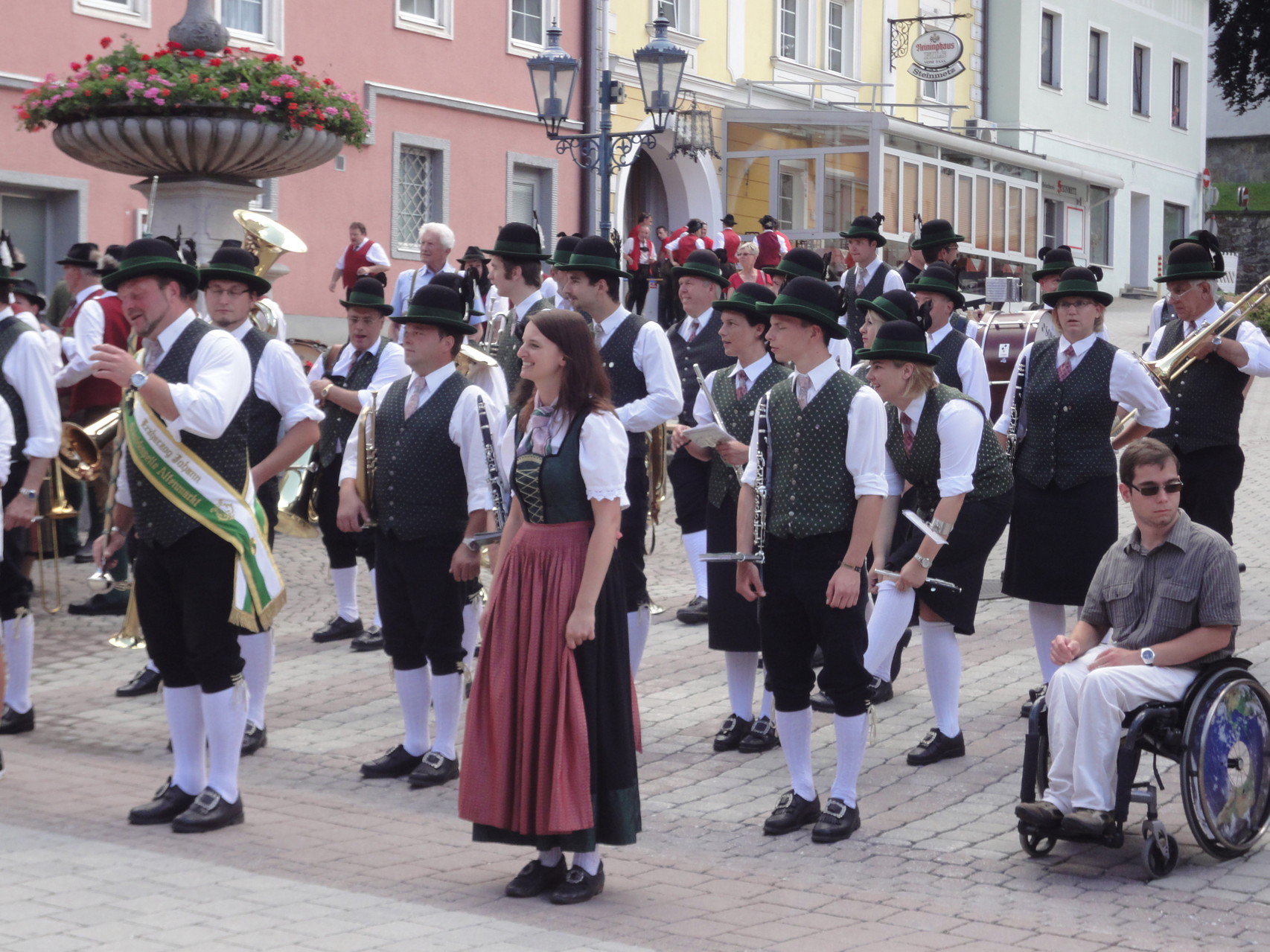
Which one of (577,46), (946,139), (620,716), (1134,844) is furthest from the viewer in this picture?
(946,139)

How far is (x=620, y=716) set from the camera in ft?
18.4

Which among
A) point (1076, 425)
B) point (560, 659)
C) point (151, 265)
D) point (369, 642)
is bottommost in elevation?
point (369, 642)

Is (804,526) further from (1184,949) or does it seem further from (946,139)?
(946,139)

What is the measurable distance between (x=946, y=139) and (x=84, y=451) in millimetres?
21263

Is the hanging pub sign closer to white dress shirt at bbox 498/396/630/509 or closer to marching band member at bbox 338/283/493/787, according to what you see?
marching band member at bbox 338/283/493/787

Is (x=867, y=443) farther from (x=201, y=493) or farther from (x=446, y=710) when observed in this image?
(x=201, y=493)

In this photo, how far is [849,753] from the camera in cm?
627

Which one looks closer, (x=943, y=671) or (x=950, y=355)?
(x=943, y=671)

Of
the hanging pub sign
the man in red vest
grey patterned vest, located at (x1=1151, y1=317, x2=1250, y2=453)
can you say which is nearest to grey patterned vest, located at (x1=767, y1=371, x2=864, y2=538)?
grey patterned vest, located at (x1=1151, y1=317, x2=1250, y2=453)

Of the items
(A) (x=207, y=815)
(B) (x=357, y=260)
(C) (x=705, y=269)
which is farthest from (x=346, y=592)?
(B) (x=357, y=260)

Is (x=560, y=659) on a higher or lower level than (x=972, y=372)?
lower

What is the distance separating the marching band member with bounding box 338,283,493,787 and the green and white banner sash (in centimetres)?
75

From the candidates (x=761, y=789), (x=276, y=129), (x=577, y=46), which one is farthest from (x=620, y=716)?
(x=577, y=46)

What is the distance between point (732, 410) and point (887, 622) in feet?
4.08
